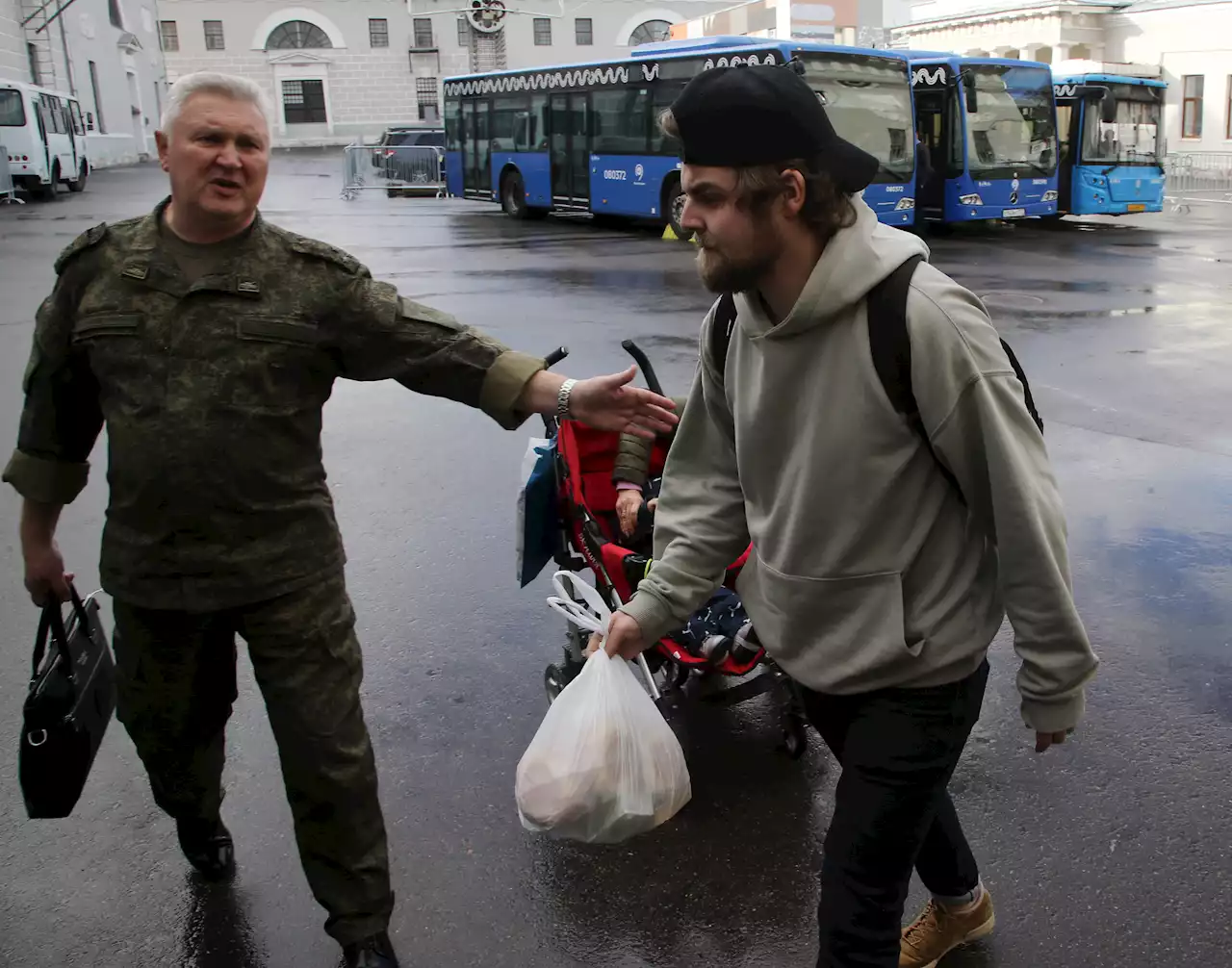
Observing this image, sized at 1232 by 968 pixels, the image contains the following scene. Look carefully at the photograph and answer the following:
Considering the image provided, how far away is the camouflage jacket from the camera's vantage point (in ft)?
8.34

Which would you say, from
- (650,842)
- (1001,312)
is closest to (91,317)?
(650,842)

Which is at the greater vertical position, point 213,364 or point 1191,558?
point 213,364

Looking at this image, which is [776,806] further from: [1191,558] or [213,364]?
[1191,558]

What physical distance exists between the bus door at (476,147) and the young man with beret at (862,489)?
2637 centimetres

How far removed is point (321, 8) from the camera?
2766 inches

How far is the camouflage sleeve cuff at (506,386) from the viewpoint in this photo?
2641mm

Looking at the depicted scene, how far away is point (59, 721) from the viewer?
2.89 meters

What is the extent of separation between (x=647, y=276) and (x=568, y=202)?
31.1 feet

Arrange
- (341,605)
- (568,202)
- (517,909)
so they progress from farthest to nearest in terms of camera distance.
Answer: (568,202), (517,909), (341,605)

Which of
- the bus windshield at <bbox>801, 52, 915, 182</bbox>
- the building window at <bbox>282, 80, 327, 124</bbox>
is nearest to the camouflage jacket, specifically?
the bus windshield at <bbox>801, 52, 915, 182</bbox>

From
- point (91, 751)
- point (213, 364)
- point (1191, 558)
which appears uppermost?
point (213, 364)

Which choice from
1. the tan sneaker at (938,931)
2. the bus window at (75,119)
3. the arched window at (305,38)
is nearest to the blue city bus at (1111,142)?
the tan sneaker at (938,931)

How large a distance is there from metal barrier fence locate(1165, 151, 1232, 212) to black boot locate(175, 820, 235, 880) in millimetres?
31917

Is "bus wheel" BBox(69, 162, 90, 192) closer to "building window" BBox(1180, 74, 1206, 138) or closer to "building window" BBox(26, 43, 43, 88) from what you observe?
"building window" BBox(26, 43, 43, 88)
